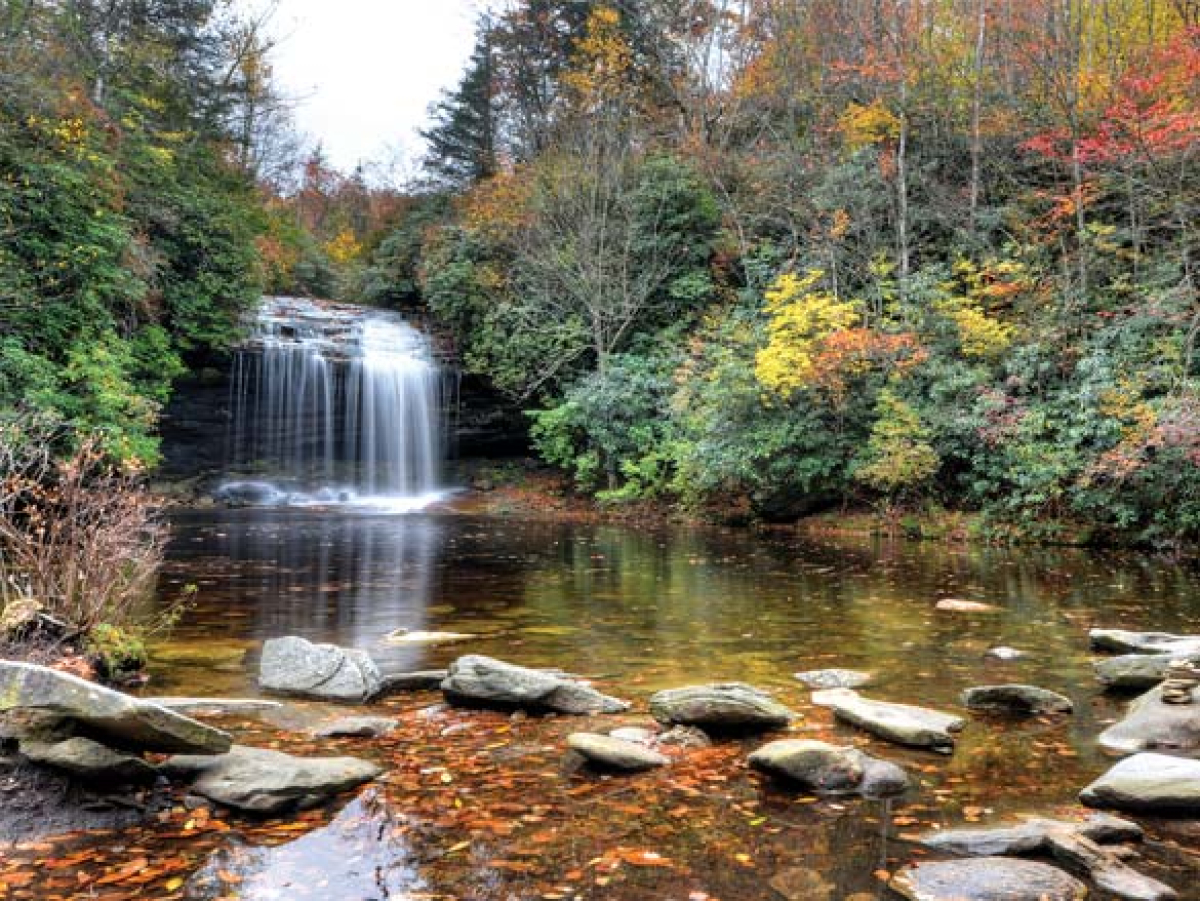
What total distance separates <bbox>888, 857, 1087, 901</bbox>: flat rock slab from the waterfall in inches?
831

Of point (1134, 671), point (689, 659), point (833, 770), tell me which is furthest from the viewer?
point (689, 659)

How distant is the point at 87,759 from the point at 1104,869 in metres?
3.55

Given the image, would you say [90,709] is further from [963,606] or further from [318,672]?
[963,606]

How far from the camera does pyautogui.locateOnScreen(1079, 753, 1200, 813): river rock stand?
115 inches

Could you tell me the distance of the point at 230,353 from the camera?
20.5m

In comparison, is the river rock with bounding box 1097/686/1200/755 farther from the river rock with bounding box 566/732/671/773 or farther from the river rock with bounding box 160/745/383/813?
the river rock with bounding box 160/745/383/813

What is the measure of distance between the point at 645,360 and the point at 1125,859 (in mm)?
17738

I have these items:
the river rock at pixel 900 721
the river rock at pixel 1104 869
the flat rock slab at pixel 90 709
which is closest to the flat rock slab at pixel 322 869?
the flat rock slab at pixel 90 709

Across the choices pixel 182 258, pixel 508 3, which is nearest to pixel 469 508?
pixel 182 258

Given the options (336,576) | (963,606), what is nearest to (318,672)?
(336,576)

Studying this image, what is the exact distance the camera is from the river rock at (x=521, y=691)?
428 centimetres

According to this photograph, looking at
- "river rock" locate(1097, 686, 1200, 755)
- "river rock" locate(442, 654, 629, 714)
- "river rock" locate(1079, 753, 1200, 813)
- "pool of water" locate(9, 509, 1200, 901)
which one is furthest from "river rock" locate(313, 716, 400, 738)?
"river rock" locate(1097, 686, 1200, 755)

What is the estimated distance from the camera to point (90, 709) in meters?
2.94

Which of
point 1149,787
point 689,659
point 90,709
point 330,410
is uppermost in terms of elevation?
point 330,410
